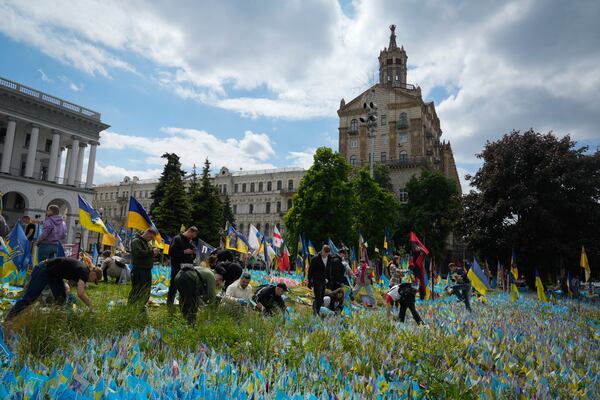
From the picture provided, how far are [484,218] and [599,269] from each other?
12.2 metres

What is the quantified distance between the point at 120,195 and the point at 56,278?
93.5m

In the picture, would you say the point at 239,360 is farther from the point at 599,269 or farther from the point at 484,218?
the point at 599,269

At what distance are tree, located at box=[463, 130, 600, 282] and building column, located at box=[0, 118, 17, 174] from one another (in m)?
45.8

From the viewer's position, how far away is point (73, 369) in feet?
11.4

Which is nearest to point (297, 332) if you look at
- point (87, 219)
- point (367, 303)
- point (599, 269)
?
point (367, 303)

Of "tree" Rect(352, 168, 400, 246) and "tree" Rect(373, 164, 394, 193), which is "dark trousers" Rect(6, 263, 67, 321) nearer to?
"tree" Rect(352, 168, 400, 246)

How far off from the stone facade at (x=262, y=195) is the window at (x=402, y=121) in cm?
1897

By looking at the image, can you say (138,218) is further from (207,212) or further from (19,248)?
(207,212)

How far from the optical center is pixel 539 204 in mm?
26750

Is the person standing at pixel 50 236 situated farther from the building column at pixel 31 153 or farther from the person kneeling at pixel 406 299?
the building column at pixel 31 153

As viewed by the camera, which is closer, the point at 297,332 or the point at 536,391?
the point at 536,391

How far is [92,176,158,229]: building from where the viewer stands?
87.2 meters

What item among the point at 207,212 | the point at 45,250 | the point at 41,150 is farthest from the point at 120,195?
the point at 45,250

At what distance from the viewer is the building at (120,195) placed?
87.2 metres
